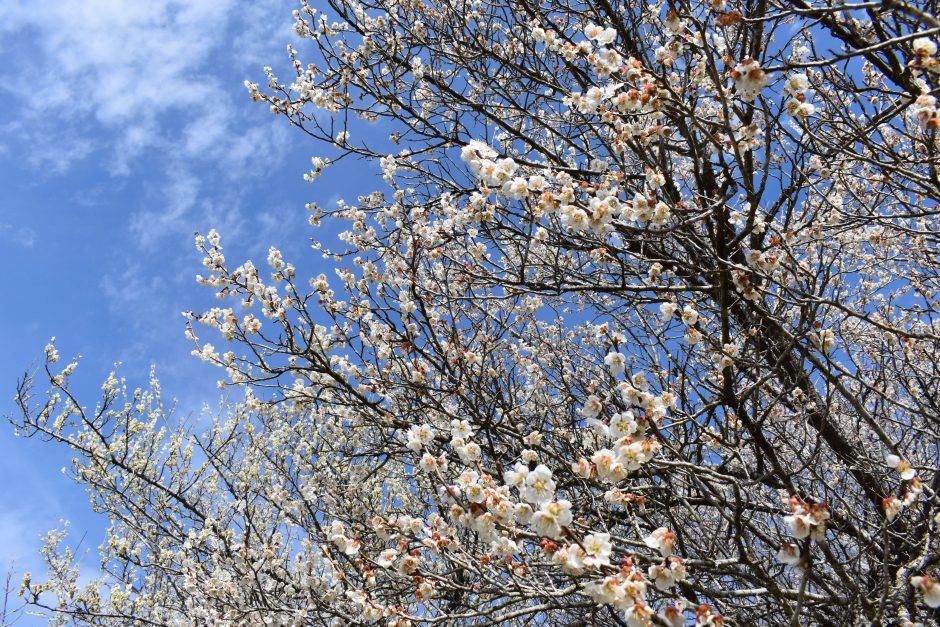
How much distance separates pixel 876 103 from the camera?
15.3 feet

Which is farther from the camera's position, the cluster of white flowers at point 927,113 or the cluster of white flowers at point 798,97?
the cluster of white flowers at point 798,97

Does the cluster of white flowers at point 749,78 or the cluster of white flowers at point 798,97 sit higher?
the cluster of white flowers at point 798,97

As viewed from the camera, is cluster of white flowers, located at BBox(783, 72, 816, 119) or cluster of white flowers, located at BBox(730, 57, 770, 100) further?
cluster of white flowers, located at BBox(783, 72, 816, 119)

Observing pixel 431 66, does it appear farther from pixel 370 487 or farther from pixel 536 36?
pixel 370 487

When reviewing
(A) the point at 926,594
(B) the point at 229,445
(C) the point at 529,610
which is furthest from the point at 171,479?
(A) the point at 926,594

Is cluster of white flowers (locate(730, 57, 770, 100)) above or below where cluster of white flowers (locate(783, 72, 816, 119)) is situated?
below

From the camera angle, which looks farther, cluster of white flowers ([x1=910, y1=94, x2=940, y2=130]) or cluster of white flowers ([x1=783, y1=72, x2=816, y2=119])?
cluster of white flowers ([x1=783, y1=72, x2=816, y2=119])

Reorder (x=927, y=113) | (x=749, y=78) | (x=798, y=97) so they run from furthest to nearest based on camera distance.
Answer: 1. (x=798, y=97)
2. (x=749, y=78)
3. (x=927, y=113)

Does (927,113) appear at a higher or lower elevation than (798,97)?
lower

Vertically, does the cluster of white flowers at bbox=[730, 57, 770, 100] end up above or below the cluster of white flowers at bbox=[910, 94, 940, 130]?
above

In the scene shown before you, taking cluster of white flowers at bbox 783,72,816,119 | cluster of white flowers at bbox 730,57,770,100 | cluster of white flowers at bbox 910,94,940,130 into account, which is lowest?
cluster of white flowers at bbox 910,94,940,130

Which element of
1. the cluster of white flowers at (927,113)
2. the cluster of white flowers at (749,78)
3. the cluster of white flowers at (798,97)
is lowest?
the cluster of white flowers at (927,113)

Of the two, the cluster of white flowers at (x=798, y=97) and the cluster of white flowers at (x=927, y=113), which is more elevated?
the cluster of white flowers at (x=798, y=97)

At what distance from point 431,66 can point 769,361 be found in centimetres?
435
